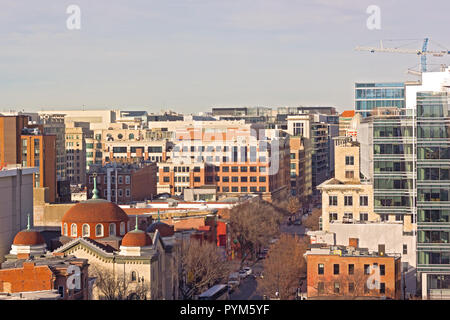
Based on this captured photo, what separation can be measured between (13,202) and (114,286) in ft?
38.6

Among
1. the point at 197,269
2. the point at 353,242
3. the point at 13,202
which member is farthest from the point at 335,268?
the point at 13,202

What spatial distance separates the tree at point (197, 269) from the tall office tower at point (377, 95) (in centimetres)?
8740

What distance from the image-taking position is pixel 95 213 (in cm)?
5066

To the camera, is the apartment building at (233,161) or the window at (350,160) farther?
the apartment building at (233,161)

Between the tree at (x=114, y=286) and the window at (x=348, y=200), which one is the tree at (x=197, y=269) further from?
the window at (x=348, y=200)

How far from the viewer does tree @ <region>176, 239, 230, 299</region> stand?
5334cm

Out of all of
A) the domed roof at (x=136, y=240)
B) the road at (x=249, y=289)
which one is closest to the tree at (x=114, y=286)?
the domed roof at (x=136, y=240)

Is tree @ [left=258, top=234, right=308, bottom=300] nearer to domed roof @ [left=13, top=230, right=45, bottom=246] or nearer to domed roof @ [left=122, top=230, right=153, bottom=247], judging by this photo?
domed roof @ [left=122, top=230, right=153, bottom=247]

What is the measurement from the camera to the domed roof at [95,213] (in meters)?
50.5

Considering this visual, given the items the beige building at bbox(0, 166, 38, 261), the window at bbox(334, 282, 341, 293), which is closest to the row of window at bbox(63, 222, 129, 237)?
the beige building at bbox(0, 166, 38, 261)

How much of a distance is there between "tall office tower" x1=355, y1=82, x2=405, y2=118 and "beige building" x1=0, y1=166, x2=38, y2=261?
301 ft

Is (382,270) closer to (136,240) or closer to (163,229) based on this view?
(136,240)

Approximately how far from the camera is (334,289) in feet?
151
